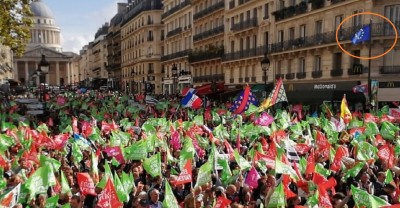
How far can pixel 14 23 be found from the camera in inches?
932

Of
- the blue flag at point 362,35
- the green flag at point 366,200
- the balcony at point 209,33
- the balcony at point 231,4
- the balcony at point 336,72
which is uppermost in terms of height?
the balcony at point 231,4

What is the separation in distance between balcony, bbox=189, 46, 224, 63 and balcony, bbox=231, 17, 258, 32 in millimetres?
3848

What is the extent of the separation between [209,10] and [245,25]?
357 inches

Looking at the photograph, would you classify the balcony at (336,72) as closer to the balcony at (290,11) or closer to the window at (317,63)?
the window at (317,63)

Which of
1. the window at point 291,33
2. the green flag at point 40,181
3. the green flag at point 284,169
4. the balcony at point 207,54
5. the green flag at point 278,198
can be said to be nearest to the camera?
the green flag at point 278,198

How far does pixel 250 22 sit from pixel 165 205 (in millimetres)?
34621

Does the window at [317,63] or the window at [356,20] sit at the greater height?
the window at [356,20]

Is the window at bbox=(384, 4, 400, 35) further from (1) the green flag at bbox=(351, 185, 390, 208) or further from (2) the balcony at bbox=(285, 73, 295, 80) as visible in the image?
(1) the green flag at bbox=(351, 185, 390, 208)

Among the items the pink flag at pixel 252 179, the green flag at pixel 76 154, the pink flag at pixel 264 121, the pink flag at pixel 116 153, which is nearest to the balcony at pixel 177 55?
the pink flag at pixel 264 121

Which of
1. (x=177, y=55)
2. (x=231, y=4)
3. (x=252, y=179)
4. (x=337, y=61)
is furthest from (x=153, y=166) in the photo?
(x=177, y=55)

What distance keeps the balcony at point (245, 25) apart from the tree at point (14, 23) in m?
20.1

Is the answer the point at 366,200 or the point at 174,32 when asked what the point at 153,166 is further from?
the point at 174,32

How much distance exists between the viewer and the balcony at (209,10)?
46766mm

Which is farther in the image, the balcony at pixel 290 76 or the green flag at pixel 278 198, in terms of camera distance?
the balcony at pixel 290 76
